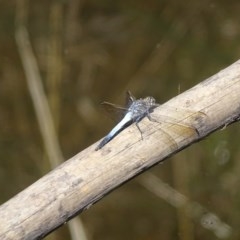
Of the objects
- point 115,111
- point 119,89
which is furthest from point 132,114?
point 119,89

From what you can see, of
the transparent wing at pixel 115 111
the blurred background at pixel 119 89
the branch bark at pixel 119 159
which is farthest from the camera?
the blurred background at pixel 119 89

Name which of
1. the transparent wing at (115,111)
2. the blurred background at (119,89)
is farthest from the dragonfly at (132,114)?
the blurred background at (119,89)

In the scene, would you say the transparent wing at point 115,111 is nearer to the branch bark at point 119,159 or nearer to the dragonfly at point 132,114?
the dragonfly at point 132,114

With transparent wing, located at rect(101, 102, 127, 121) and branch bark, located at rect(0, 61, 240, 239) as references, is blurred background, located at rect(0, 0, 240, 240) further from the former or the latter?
branch bark, located at rect(0, 61, 240, 239)

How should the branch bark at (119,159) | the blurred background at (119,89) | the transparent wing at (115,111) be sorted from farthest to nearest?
1. the blurred background at (119,89)
2. the transparent wing at (115,111)
3. the branch bark at (119,159)

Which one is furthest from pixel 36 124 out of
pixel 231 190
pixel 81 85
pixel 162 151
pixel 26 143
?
pixel 162 151

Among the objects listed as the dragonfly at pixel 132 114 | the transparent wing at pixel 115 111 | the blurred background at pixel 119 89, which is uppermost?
the blurred background at pixel 119 89

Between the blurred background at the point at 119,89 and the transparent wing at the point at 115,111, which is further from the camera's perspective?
the blurred background at the point at 119,89

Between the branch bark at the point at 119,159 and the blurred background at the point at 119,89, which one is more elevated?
the blurred background at the point at 119,89
